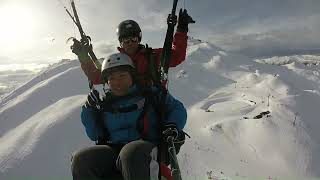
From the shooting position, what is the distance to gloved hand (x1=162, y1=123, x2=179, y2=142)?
4852mm

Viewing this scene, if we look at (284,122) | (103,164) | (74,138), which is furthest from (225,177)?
(103,164)

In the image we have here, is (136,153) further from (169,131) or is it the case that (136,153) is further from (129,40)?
(129,40)

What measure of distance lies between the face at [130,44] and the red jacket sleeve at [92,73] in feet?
1.80

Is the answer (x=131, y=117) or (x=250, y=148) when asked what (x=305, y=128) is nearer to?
(x=250, y=148)

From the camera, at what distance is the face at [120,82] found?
5148mm

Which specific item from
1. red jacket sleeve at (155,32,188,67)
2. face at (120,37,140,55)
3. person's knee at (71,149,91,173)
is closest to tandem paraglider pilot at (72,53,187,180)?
person's knee at (71,149,91,173)

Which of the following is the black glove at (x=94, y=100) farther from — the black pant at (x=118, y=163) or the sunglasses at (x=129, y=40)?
the sunglasses at (x=129, y=40)

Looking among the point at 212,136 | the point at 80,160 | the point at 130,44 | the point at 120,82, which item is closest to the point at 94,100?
the point at 120,82

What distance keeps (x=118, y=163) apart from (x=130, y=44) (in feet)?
8.07

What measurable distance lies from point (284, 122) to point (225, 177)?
3.53 metres

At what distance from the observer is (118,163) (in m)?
4.44

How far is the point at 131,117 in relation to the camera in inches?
199

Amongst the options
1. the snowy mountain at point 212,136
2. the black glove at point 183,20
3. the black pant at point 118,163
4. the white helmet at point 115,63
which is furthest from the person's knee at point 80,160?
the snowy mountain at point 212,136

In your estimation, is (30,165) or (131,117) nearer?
(131,117)
